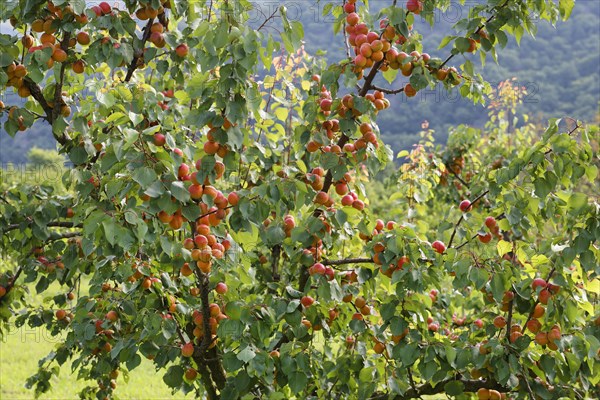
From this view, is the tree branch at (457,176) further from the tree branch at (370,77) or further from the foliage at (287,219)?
the tree branch at (370,77)

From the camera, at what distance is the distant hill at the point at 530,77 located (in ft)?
134

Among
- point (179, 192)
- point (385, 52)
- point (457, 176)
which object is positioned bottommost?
point (179, 192)

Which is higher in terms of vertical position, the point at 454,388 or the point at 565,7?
the point at 565,7

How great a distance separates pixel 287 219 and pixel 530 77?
48.1m

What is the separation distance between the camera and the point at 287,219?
245 centimetres

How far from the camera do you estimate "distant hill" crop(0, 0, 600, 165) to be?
40750mm

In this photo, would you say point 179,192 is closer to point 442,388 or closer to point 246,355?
point 246,355

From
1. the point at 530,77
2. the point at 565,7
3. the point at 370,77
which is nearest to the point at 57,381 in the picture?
the point at 370,77

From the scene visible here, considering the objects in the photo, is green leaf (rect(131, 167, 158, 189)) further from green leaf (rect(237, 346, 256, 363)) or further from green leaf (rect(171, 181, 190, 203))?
green leaf (rect(237, 346, 256, 363))

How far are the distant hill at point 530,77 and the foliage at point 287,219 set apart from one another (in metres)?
32.4

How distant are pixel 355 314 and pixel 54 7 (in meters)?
1.65

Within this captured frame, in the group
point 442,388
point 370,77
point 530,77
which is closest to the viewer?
point 370,77

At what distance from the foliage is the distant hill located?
32.4 meters

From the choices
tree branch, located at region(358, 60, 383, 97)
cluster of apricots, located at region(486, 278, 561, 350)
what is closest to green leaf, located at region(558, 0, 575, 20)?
tree branch, located at region(358, 60, 383, 97)
